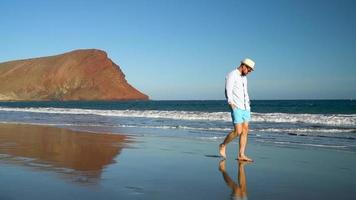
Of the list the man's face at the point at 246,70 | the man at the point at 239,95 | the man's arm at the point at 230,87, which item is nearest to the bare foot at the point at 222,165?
the man at the point at 239,95

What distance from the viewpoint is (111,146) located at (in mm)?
9961

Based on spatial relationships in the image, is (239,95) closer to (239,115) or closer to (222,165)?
(239,115)

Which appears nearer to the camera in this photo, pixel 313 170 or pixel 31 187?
pixel 31 187

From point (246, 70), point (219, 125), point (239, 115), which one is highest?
point (246, 70)

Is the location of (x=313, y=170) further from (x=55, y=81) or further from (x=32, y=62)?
(x=32, y=62)

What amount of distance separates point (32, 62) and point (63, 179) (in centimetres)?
Result: 17755

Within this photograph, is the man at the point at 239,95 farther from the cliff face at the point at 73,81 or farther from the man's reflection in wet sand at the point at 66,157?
the cliff face at the point at 73,81

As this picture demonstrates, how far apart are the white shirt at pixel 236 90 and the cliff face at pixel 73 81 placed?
147 m

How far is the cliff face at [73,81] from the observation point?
15700 cm

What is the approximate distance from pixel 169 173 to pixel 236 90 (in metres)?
2.02

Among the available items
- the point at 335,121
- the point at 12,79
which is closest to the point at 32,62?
the point at 12,79

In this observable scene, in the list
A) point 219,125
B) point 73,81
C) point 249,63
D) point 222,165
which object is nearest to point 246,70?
point 249,63

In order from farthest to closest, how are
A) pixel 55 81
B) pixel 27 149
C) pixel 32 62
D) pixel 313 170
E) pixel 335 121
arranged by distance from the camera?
pixel 32 62
pixel 55 81
pixel 335 121
pixel 27 149
pixel 313 170

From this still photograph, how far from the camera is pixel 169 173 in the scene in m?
6.18
